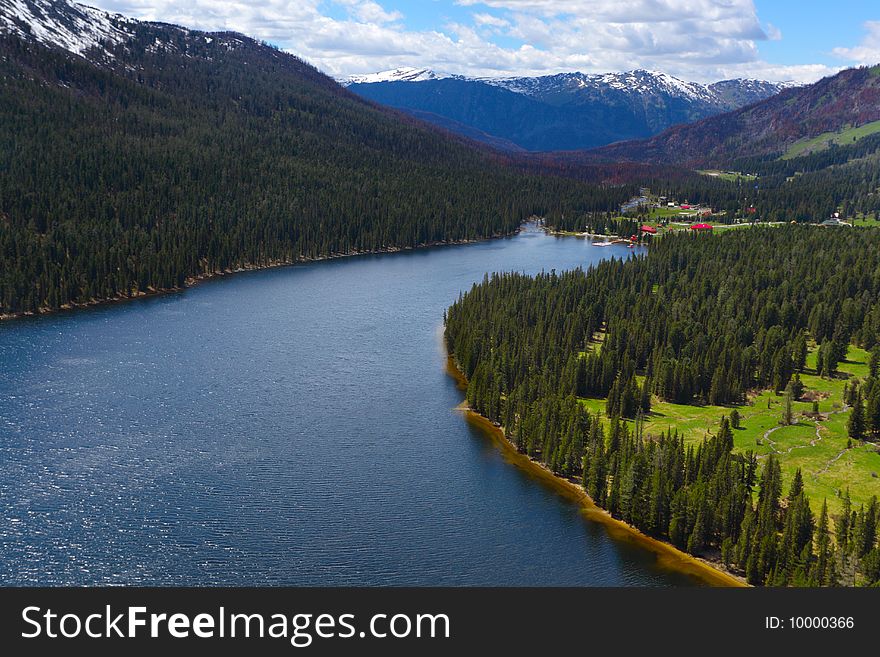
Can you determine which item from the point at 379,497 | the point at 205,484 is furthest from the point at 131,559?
the point at 379,497

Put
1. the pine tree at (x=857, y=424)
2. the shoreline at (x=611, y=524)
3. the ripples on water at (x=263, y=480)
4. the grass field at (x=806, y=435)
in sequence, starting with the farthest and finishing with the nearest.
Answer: the pine tree at (x=857, y=424) → the grass field at (x=806, y=435) → the shoreline at (x=611, y=524) → the ripples on water at (x=263, y=480)

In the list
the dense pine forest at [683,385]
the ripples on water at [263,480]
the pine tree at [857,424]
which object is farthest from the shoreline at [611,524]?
the pine tree at [857,424]

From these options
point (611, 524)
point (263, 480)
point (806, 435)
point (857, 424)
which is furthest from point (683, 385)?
point (263, 480)

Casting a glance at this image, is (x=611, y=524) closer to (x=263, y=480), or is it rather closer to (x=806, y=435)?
(x=806, y=435)

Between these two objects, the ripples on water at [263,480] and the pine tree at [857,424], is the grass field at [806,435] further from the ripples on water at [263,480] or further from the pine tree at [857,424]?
the ripples on water at [263,480]

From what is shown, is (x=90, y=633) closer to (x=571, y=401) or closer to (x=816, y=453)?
(x=571, y=401)

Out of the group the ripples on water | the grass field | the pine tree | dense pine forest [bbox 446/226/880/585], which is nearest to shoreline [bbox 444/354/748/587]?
dense pine forest [bbox 446/226/880/585]
